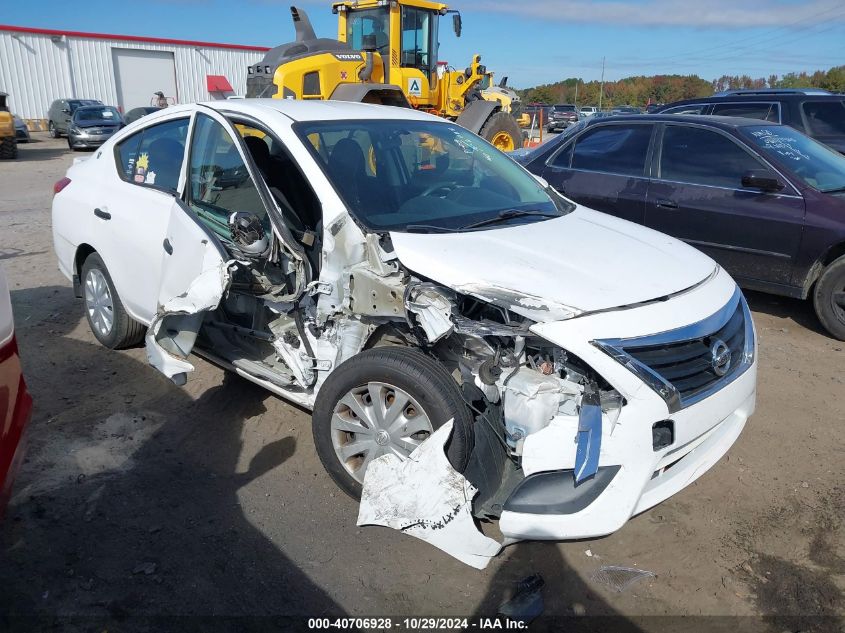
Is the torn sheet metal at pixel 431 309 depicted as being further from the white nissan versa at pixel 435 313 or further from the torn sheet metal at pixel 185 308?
the torn sheet metal at pixel 185 308

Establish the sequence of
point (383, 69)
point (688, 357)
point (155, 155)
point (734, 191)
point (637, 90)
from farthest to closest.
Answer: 1. point (637, 90)
2. point (383, 69)
3. point (734, 191)
4. point (155, 155)
5. point (688, 357)

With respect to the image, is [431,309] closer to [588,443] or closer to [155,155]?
[588,443]

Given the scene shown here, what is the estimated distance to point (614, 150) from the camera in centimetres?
647

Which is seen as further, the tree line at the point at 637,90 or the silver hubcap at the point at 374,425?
the tree line at the point at 637,90

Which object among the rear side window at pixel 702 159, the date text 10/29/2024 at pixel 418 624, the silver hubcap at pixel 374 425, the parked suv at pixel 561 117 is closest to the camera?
the date text 10/29/2024 at pixel 418 624

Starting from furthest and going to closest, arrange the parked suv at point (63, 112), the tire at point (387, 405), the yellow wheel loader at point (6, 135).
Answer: the parked suv at point (63, 112) → the yellow wheel loader at point (6, 135) → the tire at point (387, 405)

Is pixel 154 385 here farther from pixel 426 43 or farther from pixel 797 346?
pixel 426 43

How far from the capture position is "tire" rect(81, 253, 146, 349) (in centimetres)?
Answer: 477

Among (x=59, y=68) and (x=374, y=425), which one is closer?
(x=374, y=425)

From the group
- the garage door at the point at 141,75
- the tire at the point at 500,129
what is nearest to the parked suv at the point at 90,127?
the garage door at the point at 141,75

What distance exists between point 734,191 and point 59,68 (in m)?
31.8

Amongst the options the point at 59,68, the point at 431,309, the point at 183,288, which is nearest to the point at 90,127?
the point at 59,68

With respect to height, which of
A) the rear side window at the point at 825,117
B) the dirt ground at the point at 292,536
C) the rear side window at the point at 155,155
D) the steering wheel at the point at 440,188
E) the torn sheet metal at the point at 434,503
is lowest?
the dirt ground at the point at 292,536

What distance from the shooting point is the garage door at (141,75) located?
31641mm
